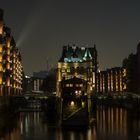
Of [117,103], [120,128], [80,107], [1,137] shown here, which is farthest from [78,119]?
[117,103]

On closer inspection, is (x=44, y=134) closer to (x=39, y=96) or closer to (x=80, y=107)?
(x=80, y=107)

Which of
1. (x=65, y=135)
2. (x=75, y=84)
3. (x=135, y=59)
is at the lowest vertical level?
(x=65, y=135)

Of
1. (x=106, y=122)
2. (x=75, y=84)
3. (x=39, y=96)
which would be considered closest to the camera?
(x=106, y=122)

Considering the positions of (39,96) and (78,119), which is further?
(39,96)

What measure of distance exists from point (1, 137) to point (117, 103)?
124 meters

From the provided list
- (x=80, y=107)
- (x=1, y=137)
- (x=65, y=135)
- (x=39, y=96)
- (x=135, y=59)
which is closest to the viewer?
(x=1, y=137)

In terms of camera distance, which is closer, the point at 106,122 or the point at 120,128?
the point at 120,128

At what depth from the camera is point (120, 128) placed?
100 metres

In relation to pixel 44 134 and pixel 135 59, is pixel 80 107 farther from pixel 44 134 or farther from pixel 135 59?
pixel 135 59

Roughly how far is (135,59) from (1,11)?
89.6 m

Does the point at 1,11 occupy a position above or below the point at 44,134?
above

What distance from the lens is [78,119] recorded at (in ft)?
349

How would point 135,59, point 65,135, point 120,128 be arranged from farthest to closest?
point 135,59, point 120,128, point 65,135

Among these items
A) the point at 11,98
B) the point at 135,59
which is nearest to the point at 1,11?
the point at 11,98
